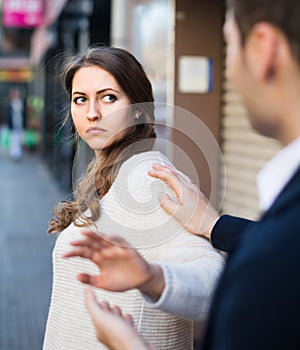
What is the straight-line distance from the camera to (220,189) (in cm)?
726

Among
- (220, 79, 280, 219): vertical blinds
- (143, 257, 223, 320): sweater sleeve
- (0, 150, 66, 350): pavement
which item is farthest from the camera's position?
(220, 79, 280, 219): vertical blinds

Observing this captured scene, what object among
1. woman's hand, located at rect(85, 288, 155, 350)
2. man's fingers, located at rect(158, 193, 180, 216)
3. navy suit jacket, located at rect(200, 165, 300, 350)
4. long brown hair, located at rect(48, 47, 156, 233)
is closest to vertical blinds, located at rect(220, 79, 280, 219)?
Answer: long brown hair, located at rect(48, 47, 156, 233)

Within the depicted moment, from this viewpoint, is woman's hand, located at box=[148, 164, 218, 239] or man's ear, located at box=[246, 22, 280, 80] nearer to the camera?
man's ear, located at box=[246, 22, 280, 80]

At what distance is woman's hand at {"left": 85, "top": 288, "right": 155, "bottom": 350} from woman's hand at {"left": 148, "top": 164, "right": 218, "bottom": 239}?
56cm

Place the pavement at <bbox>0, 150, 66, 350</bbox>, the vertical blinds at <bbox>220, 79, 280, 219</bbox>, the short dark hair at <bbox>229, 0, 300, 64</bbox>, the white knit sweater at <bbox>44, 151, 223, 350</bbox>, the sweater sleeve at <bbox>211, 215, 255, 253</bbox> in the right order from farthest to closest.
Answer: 1. the vertical blinds at <bbox>220, 79, 280, 219</bbox>
2. the pavement at <bbox>0, 150, 66, 350</bbox>
3. the sweater sleeve at <bbox>211, 215, 255, 253</bbox>
4. the white knit sweater at <bbox>44, 151, 223, 350</bbox>
5. the short dark hair at <bbox>229, 0, 300, 64</bbox>

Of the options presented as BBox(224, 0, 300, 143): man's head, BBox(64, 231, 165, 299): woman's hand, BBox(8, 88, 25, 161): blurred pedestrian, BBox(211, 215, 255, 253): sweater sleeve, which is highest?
BBox(224, 0, 300, 143): man's head

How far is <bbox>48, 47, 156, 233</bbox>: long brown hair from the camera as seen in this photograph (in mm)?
2172

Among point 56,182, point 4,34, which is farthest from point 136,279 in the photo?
point 4,34

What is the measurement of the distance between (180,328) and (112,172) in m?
0.45

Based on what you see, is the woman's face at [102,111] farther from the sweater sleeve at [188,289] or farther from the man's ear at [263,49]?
the man's ear at [263,49]

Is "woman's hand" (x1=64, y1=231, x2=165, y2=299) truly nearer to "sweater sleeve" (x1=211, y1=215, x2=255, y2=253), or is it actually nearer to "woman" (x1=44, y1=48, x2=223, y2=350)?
"woman" (x1=44, y1=48, x2=223, y2=350)

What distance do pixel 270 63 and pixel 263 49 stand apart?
2 cm

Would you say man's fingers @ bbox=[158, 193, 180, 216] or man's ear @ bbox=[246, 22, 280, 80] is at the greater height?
man's ear @ bbox=[246, 22, 280, 80]

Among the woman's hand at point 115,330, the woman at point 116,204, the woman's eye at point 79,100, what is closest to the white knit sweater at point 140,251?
the woman at point 116,204
